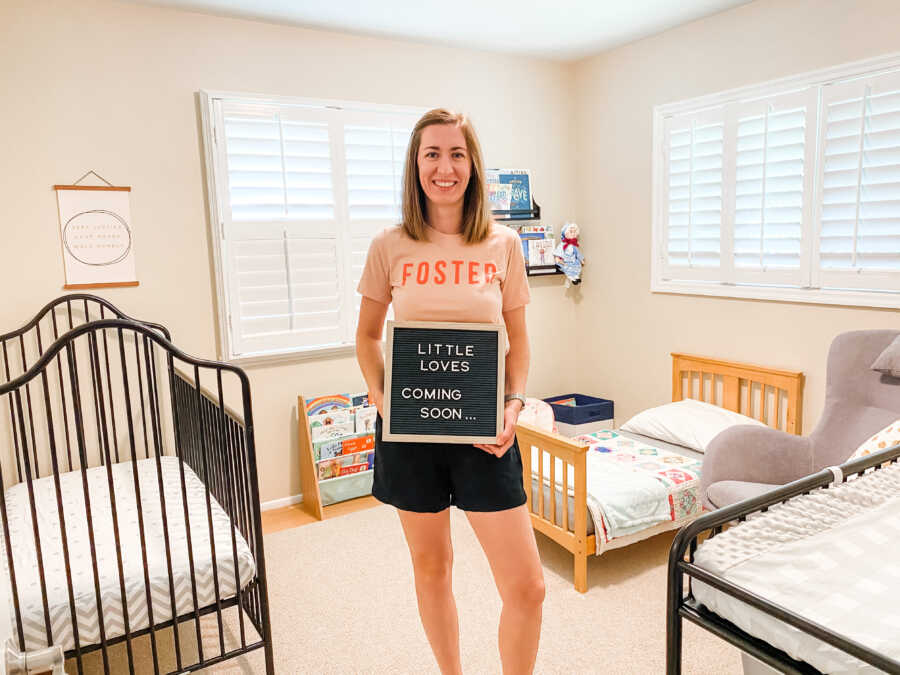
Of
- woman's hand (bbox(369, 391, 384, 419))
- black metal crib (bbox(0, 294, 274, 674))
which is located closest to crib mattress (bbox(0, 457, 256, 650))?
black metal crib (bbox(0, 294, 274, 674))

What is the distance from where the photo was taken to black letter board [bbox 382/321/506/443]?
1.40 metres

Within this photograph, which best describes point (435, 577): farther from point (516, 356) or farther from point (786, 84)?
point (786, 84)

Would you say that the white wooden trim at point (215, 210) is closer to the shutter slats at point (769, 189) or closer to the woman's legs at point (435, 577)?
the woman's legs at point (435, 577)

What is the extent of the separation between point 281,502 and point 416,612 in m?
1.28

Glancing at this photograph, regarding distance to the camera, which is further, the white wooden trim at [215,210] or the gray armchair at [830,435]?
the white wooden trim at [215,210]

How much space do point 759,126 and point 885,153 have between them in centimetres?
60

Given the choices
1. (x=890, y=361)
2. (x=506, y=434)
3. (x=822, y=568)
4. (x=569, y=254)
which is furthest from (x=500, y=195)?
(x=822, y=568)

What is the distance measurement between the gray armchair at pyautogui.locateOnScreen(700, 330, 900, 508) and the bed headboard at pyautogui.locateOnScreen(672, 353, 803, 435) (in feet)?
1.48

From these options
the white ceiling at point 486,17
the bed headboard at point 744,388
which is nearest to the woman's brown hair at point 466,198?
the white ceiling at point 486,17

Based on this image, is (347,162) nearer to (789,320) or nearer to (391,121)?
(391,121)

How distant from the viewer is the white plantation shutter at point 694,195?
10.8 ft

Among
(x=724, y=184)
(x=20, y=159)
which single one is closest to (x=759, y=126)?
(x=724, y=184)

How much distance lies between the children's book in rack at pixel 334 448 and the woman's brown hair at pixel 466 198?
195 centimetres

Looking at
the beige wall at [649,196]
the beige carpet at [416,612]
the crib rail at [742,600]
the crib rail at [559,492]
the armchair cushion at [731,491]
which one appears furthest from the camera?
the beige wall at [649,196]
